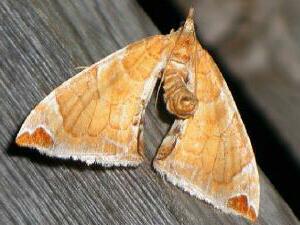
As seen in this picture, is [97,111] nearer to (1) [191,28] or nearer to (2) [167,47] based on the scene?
(2) [167,47]

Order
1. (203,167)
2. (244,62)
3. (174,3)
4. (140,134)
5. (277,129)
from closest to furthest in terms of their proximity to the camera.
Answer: (140,134)
(203,167)
(277,129)
(244,62)
(174,3)

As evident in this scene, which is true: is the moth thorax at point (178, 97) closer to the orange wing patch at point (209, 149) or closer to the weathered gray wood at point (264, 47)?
the orange wing patch at point (209, 149)

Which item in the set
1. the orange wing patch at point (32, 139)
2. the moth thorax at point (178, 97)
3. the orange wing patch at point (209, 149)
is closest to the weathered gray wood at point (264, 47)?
the orange wing patch at point (209, 149)

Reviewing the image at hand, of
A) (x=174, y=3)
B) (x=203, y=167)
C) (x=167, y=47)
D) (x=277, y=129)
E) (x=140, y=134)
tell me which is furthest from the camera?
(x=174, y=3)

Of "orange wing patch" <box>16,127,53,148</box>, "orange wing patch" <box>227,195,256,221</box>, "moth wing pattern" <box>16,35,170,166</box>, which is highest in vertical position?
"orange wing patch" <box>16,127,53,148</box>

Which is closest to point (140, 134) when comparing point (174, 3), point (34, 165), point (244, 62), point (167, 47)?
point (34, 165)

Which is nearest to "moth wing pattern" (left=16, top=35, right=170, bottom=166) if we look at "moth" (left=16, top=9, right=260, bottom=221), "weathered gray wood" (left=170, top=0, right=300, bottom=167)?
"moth" (left=16, top=9, right=260, bottom=221)

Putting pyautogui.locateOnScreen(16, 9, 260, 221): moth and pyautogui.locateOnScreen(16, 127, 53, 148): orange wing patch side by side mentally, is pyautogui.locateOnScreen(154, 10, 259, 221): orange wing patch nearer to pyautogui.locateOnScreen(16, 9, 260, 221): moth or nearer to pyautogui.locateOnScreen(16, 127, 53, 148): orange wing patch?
pyautogui.locateOnScreen(16, 9, 260, 221): moth
